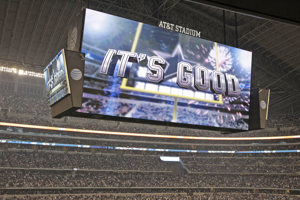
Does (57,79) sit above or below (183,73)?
below

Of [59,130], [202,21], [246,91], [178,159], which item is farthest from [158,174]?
[246,91]

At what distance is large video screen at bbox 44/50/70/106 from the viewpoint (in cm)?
728

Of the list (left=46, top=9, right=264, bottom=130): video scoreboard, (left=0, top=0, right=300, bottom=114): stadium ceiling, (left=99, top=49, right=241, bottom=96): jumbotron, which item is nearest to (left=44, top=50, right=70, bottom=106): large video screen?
(left=46, top=9, right=264, bottom=130): video scoreboard

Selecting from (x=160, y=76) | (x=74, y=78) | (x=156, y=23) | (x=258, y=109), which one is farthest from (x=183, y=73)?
(x=156, y=23)

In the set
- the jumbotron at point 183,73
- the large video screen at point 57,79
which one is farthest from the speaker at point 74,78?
the jumbotron at point 183,73

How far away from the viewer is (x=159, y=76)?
8.30 meters

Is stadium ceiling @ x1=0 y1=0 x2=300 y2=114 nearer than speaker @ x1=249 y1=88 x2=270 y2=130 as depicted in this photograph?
No

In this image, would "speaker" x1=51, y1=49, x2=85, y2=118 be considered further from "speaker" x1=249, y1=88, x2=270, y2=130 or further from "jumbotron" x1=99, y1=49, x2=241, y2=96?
"speaker" x1=249, y1=88, x2=270, y2=130

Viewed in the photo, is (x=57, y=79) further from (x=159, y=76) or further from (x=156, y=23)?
(x=156, y=23)

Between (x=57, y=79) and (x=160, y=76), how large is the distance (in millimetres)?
2652

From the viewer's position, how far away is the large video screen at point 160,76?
7.70 meters

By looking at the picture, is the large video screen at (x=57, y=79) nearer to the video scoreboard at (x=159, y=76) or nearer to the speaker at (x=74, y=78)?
the speaker at (x=74, y=78)

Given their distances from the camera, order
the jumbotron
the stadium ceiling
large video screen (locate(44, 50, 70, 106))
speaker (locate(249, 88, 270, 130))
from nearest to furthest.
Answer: large video screen (locate(44, 50, 70, 106)), the jumbotron, speaker (locate(249, 88, 270, 130)), the stadium ceiling

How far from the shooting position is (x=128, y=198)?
1099 inches
